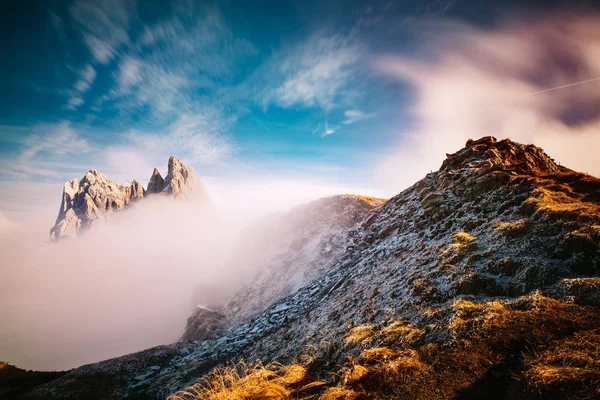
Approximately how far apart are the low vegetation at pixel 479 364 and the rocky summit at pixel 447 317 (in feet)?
0.13

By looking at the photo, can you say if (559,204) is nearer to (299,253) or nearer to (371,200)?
(299,253)

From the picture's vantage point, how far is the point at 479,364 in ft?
21.4

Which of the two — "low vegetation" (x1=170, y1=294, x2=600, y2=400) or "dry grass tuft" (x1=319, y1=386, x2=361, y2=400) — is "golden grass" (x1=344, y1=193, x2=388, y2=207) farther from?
"dry grass tuft" (x1=319, y1=386, x2=361, y2=400)

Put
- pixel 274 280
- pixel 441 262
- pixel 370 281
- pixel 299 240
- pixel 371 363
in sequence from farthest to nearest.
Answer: pixel 299 240
pixel 274 280
pixel 370 281
pixel 441 262
pixel 371 363

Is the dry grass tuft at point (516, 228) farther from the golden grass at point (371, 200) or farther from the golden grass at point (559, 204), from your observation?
the golden grass at point (371, 200)

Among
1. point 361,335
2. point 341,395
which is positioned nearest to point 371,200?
point 361,335

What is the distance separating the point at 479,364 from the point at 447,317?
9.01 ft

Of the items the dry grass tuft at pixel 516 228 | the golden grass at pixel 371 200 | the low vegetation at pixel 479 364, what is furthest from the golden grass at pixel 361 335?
the golden grass at pixel 371 200

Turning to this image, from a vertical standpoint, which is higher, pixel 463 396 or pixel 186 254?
pixel 186 254

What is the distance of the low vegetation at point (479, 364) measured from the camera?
16.8 ft

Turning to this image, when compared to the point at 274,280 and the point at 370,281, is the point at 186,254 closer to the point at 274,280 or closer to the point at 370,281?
the point at 274,280

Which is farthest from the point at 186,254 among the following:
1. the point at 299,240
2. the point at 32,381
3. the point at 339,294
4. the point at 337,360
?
the point at 337,360

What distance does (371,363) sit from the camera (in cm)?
761

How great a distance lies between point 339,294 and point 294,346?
7.21m
